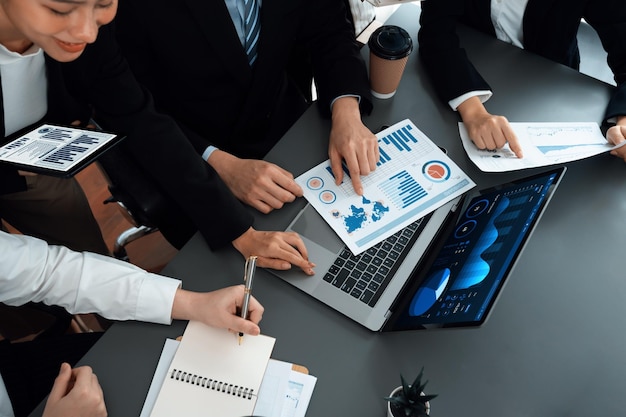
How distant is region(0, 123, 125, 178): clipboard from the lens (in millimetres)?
873

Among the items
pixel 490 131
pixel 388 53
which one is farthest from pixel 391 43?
pixel 490 131

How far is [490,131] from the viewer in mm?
1171

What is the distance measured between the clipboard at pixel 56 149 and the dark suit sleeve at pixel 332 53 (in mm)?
537

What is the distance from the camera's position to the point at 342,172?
45.0 inches

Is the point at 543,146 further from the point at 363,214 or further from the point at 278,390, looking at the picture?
the point at 278,390

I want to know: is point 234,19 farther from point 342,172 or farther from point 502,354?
point 502,354

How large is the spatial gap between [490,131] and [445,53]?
0.90 ft

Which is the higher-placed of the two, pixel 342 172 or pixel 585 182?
pixel 585 182

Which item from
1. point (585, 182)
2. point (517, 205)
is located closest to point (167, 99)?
point (517, 205)

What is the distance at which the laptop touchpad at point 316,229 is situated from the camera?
105cm

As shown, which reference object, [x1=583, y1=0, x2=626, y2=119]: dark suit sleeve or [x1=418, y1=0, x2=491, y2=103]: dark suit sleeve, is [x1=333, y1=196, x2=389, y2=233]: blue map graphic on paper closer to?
[x1=418, y1=0, x2=491, y2=103]: dark suit sleeve

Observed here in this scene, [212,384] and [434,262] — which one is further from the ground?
[434,262]

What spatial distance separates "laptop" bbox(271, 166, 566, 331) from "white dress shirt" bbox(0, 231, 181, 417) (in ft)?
0.78

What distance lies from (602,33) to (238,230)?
112 centimetres
